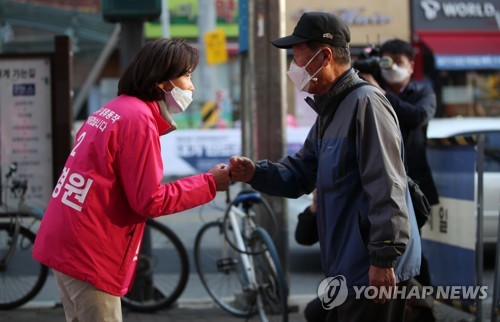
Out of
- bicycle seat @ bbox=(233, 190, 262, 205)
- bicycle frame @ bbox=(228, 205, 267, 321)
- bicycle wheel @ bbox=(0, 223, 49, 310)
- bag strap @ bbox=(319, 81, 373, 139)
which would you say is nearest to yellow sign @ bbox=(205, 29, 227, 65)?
bicycle wheel @ bbox=(0, 223, 49, 310)

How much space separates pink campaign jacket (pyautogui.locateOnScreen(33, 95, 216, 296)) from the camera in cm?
324

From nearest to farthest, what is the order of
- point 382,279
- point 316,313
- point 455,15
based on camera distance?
point 382,279 < point 316,313 < point 455,15

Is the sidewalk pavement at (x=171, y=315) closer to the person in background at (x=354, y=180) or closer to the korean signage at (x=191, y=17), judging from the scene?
the person in background at (x=354, y=180)

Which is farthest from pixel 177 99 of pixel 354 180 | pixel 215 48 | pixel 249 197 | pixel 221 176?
pixel 215 48

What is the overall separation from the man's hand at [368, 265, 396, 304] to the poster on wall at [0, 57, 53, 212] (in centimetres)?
444

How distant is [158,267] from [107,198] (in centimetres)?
356

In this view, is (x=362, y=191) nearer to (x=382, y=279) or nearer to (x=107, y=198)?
(x=382, y=279)

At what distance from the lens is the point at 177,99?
354 cm

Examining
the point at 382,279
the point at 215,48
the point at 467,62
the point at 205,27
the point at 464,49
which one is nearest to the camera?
the point at 382,279

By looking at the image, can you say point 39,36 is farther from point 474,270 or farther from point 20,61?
point 474,270

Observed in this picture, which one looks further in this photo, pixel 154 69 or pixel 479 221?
pixel 479 221

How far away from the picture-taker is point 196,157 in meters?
14.4

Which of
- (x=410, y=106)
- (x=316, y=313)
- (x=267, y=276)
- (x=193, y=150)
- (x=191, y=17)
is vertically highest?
(x=191, y=17)

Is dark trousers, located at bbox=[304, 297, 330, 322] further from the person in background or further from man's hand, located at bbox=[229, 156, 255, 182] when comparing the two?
man's hand, located at bbox=[229, 156, 255, 182]
